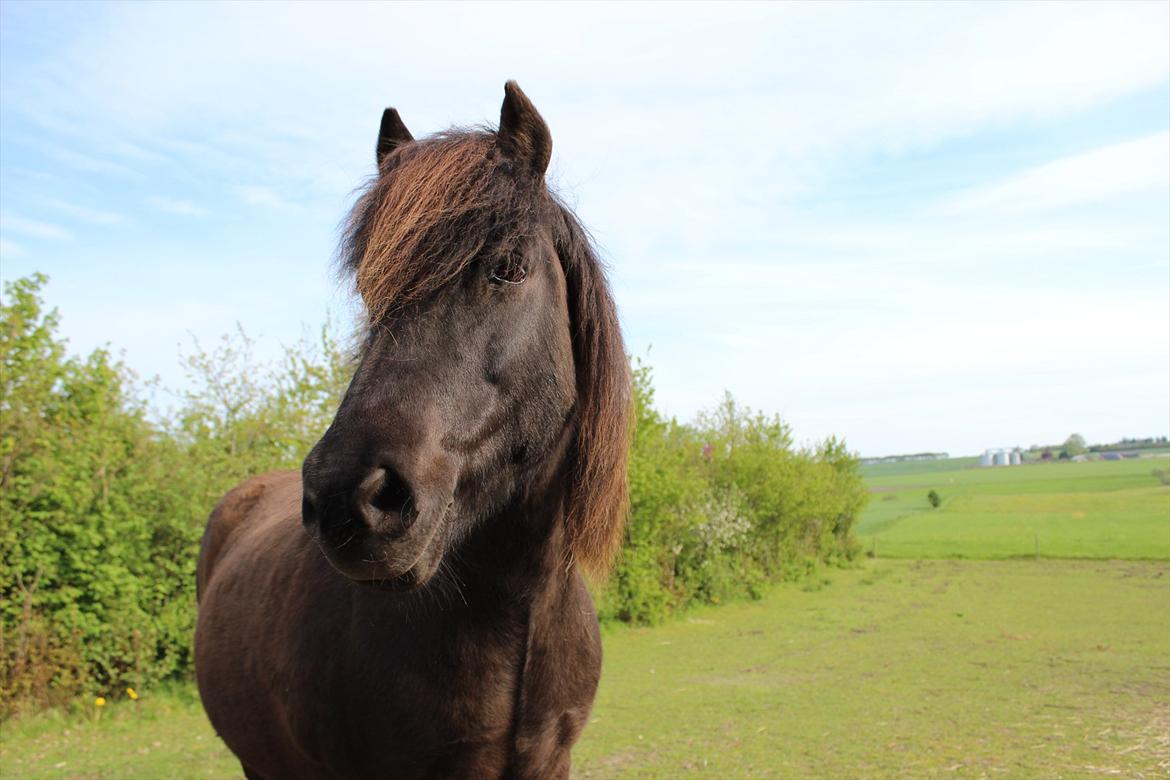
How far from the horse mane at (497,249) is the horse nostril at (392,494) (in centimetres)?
50

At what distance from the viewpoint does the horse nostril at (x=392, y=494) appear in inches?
68.8

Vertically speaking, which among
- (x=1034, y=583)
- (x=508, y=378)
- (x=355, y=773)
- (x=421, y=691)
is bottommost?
(x=1034, y=583)

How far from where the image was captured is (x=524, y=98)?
7.62 ft

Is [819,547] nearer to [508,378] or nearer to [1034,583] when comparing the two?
[1034,583]

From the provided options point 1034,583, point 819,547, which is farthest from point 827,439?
point 1034,583

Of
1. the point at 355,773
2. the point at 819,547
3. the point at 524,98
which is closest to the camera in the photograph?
the point at 524,98

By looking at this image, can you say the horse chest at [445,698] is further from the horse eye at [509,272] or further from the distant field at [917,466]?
the distant field at [917,466]

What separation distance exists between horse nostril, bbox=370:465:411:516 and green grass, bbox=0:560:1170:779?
6350 millimetres

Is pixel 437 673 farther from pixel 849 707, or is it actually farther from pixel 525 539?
pixel 849 707

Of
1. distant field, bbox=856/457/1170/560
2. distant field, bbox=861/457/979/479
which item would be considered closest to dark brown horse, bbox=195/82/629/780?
distant field, bbox=856/457/1170/560

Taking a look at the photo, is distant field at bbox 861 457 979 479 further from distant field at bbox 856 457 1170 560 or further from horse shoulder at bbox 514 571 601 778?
horse shoulder at bbox 514 571 601 778

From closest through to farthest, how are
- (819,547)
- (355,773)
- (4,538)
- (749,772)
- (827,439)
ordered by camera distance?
(355,773) → (749,772) → (4,538) → (819,547) → (827,439)

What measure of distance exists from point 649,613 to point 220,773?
11348mm

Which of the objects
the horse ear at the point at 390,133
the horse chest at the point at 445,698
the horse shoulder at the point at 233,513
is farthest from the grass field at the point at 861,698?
the horse ear at the point at 390,133
